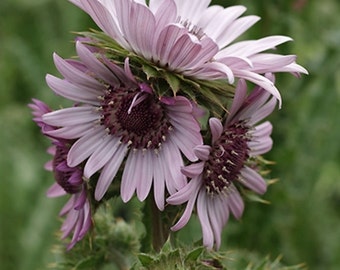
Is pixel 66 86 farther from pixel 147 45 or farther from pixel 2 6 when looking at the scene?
pixel 2 6

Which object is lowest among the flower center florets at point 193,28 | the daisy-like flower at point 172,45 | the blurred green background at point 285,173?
the blurred green background at point 285,173

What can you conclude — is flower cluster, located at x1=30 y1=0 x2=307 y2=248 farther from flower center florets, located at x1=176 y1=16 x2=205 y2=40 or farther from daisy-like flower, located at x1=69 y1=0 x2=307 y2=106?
flower center florets, located at x1=176 y1=16 x2=205 y2=40

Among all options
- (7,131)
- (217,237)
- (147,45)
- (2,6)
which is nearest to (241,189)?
(217,237)

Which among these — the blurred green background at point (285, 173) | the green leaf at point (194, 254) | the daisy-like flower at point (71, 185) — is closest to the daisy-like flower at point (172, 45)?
the daisy-like flower at point (71, 185)

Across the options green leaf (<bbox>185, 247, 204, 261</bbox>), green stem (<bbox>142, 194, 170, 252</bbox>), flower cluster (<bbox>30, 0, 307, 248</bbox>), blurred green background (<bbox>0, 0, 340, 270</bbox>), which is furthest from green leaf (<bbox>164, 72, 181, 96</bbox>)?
blurred green background (<bbox>0, 0, 340, 270</bbox>)

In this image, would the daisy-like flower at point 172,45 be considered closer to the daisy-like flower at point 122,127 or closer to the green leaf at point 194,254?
the daisy-like flower at point 122,127

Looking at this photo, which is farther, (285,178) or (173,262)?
(285,178)
